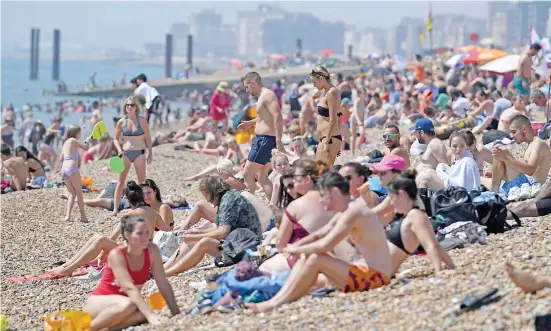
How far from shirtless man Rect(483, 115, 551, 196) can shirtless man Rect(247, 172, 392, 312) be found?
2734mm

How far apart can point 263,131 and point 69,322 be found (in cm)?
377

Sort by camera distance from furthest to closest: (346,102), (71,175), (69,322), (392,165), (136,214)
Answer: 1. (346,102)
2. (71,175)
3. (136,214)
4. (392,165)
5. (69,322)

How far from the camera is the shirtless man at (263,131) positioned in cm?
934

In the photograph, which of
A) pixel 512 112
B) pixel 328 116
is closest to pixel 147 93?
pixel 512 112

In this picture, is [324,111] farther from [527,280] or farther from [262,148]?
[527,280]

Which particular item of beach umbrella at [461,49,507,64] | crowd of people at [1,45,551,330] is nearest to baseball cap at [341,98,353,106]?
crowd of people at [1,45,551,330]

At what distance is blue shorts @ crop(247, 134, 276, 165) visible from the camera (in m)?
9.43

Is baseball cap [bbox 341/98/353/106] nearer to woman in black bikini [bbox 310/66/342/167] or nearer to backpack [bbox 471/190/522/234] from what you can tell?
woman in black bikini [bbox 310/66/342/167]

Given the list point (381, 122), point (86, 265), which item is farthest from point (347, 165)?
point (381, 122)

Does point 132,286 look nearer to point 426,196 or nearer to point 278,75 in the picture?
point 426,196

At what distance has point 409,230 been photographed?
242 inches

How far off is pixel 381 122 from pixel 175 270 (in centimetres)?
1177

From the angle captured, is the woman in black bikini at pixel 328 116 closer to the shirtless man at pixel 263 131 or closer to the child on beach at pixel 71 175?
the shirtless man at pixel 263 131

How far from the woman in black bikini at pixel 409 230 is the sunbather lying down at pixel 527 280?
2.61 ft
